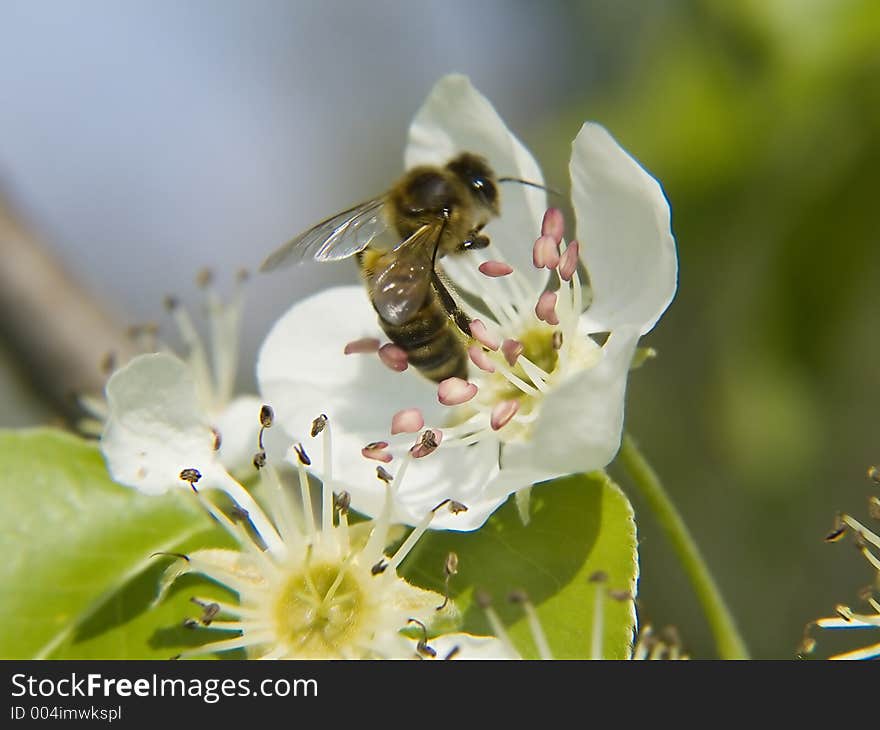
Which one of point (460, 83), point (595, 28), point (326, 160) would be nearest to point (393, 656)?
point (460, 83)

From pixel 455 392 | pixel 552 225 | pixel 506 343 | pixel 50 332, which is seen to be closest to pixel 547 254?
pixel 552 225

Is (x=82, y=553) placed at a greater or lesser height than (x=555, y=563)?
greater

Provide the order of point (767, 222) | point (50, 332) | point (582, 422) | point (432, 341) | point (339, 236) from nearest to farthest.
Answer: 1. point (582, 422)
2. point (432, 341)
3. point (339, 236)
4. point (50, 332)
5. point (767, 222)

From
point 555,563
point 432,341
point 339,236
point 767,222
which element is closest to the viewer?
point 555,563

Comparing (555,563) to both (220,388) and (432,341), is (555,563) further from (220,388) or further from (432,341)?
(220,388)

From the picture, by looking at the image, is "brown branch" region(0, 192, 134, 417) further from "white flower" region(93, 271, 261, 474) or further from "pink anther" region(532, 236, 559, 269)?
"pink anther" region(532, 236, 559, 269)

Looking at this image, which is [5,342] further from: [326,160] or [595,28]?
[326,160]

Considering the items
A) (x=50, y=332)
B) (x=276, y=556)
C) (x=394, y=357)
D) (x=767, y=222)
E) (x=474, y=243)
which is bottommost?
(x=276, y=556)
